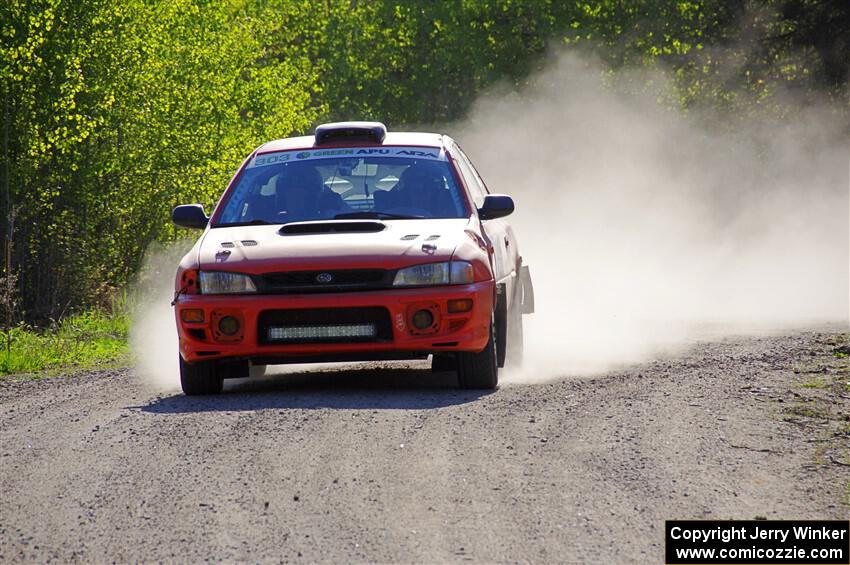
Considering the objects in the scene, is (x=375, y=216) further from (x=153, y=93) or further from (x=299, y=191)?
(x=153, y=93)

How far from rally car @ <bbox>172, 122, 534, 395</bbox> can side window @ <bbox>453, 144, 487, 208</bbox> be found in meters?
0.42

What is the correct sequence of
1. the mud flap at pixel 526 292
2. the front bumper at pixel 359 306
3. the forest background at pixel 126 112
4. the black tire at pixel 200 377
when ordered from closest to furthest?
1. the front bumper at pixel 359 306
2. the black tire at pixel 200 377
3. the mud flap at pixel 526 292
4. the forest background at pixel 126 112

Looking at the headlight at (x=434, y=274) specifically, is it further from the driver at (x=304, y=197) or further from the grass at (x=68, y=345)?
the grass at (x=68, y=345)

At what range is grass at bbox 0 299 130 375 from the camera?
14.6 meters

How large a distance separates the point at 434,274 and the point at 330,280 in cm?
64

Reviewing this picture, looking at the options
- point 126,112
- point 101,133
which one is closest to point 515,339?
point 101,133

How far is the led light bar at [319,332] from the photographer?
982 cm

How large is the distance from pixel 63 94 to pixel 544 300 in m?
6.59

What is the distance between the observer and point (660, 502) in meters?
6.55

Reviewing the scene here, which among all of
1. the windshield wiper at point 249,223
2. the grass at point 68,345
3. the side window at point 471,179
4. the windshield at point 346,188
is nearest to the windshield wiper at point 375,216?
the windshield at point 346,188

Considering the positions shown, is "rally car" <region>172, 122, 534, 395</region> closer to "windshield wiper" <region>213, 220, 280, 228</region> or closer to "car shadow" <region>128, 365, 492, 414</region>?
"windshield wiper" <region>213, 220, 280, 228</region>

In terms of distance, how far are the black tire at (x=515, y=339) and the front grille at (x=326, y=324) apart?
196cm

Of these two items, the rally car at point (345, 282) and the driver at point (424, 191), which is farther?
the driver at point (424, 191)

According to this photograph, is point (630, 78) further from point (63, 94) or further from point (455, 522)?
point (455, 522)
